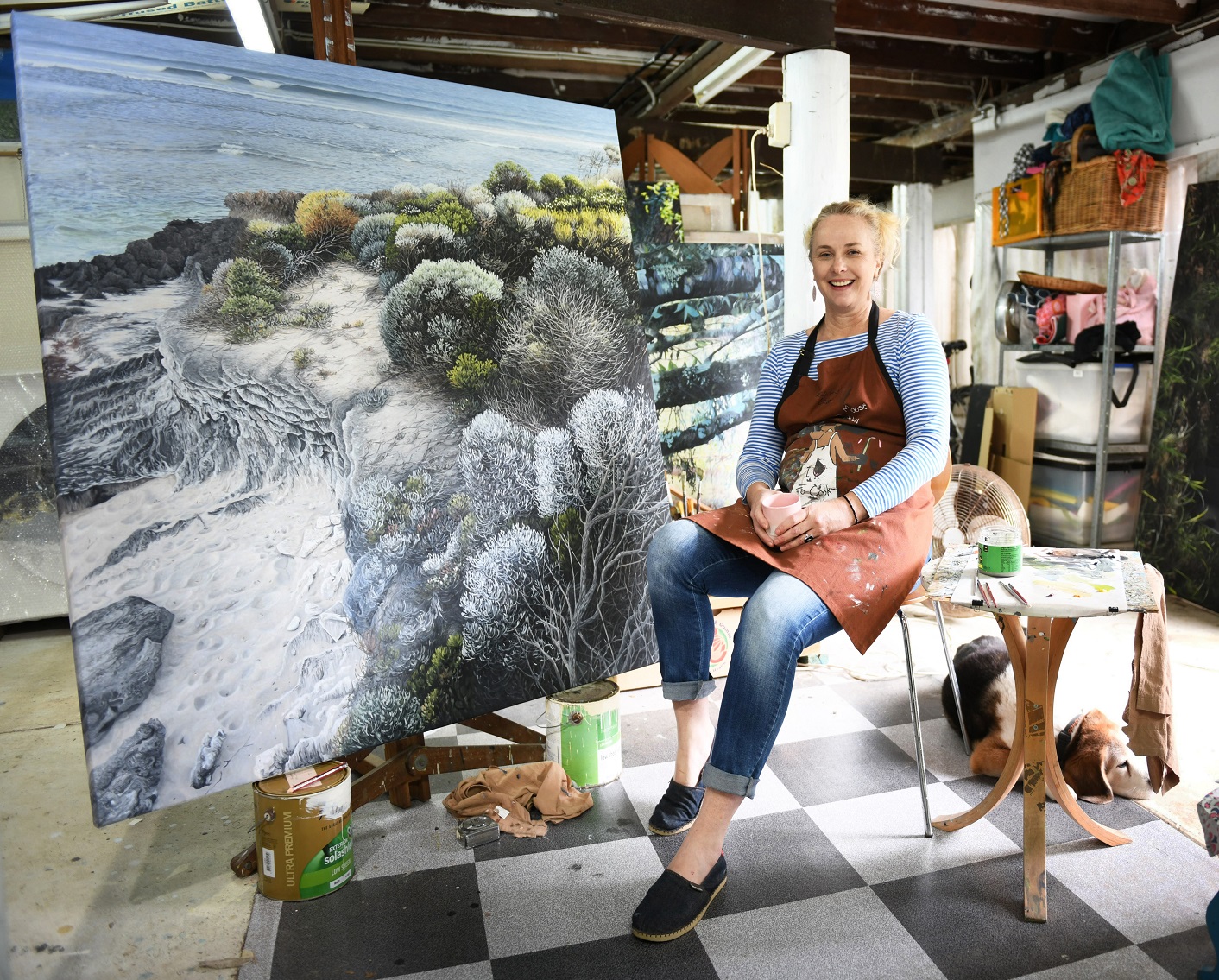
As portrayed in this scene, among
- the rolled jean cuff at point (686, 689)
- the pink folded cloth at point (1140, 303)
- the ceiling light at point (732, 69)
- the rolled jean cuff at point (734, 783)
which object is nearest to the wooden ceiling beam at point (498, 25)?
the ceiling light at point (732, 69)

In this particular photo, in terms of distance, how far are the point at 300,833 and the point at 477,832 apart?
39 centimetres

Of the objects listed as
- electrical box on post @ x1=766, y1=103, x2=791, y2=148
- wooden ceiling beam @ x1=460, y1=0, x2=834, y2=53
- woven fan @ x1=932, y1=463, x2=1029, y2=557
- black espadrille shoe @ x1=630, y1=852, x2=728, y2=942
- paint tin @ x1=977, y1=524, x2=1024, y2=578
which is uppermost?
wooden ceiling beam @ x1=460, y1=0, x2=834, y2=53

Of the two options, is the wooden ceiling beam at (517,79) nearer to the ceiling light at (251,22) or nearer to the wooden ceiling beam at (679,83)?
the wooden ceiling beam at (679,83)

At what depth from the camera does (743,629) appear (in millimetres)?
1703

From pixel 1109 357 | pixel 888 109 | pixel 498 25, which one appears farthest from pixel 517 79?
pixel 1109 357

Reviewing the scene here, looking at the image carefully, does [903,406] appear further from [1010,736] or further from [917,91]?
[917,91]

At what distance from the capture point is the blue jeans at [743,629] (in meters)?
1.67

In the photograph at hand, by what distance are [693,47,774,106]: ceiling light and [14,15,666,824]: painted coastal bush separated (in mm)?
1139

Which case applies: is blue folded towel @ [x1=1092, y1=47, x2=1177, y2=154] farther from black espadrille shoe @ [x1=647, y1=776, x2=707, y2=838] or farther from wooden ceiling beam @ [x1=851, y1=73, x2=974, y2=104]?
black espadrille shoe @ [x1=647, y1=776, x2=707, y2=838]

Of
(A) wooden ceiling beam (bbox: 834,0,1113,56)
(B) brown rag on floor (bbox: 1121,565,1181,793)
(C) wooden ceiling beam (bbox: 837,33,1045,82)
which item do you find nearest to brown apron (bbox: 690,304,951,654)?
(B) brown rag on floor (bbox: 1121,565,1181,793)

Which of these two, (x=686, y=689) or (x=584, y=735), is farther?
(x=584, y=735)

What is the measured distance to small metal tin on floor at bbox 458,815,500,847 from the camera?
1.96m

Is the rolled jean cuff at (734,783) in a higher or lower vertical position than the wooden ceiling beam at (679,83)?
lower

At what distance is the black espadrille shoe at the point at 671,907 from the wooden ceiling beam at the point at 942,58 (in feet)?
13.7
